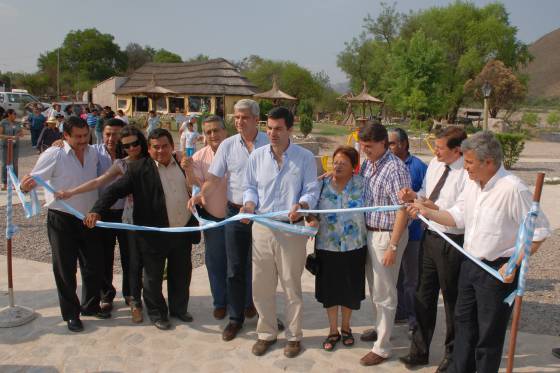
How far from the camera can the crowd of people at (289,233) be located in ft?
9.92

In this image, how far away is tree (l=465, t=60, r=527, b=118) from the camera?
39250 mm

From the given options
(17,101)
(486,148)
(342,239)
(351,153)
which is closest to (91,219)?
(342,239)

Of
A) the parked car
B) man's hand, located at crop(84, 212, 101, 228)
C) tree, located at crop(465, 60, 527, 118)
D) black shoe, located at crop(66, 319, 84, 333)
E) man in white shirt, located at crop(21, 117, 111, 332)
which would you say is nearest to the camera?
man's hand, located at crop(84, 212, 101, 228)

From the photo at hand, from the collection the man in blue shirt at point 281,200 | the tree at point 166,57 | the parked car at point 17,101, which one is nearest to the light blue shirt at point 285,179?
the man in blue shirt at point 281,200

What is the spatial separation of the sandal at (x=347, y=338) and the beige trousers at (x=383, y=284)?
10.7 inches

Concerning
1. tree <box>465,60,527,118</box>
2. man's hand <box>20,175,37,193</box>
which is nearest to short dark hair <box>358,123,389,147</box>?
man's hand <box>20,175,37,193</box>

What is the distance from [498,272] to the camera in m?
2.88

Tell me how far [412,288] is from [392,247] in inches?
35.6

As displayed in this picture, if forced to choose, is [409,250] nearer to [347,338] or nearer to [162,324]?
[347,338]

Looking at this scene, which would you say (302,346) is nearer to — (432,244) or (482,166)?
(432,244)

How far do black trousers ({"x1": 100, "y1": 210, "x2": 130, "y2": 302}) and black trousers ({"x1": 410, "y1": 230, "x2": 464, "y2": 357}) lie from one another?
2684 millimetres

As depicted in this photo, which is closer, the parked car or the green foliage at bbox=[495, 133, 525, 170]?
the green foliage at bbox=[495, 133, 525, 170]

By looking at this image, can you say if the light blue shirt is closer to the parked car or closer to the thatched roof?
the parked car

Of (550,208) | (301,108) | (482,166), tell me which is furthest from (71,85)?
(482,166)
